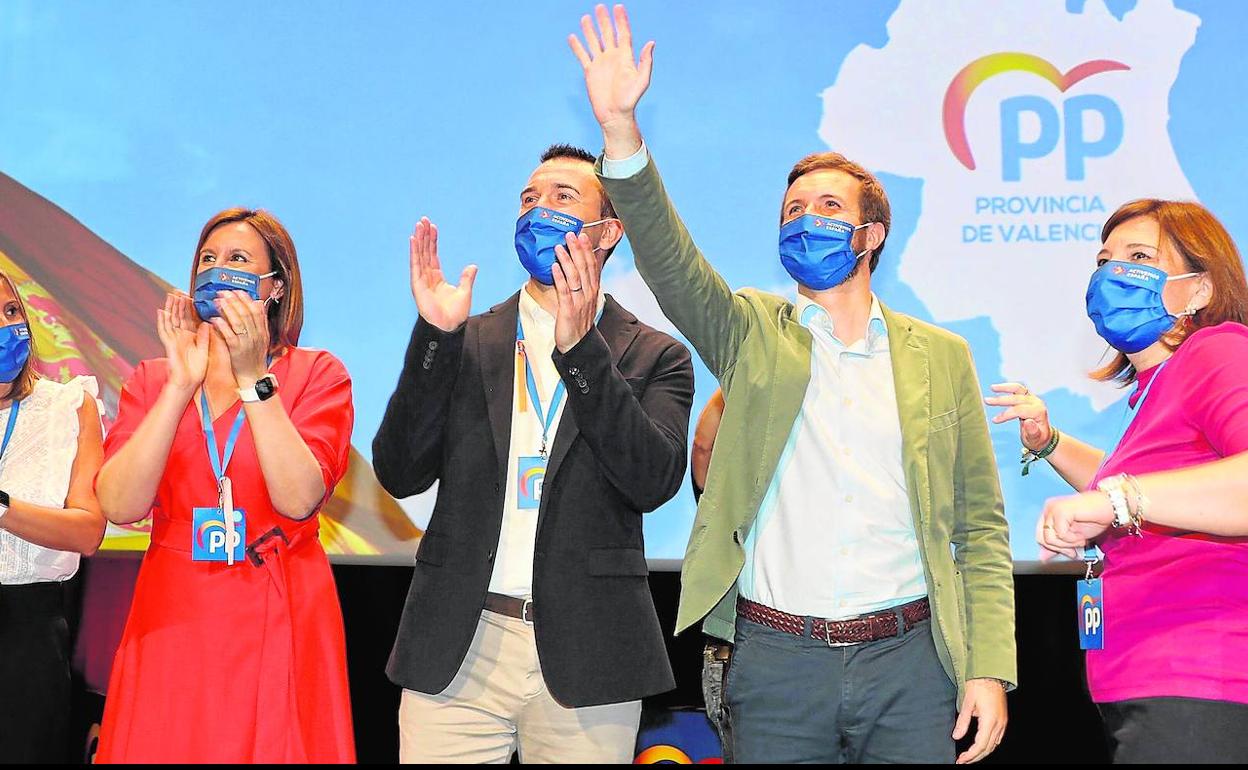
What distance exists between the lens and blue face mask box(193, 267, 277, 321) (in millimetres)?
2656

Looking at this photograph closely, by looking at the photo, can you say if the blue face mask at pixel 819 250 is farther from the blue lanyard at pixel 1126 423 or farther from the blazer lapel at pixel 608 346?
the blue lanyard at pixel 1126 423

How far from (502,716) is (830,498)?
2.57ft

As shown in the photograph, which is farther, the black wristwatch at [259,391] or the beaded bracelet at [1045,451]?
the beaded bracelet at [1045,451]

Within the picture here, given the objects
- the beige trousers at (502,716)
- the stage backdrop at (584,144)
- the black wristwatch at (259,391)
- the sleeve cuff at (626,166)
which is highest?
the stage backdrop at (584,144)

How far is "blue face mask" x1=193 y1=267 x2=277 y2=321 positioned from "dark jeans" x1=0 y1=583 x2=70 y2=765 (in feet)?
2.64

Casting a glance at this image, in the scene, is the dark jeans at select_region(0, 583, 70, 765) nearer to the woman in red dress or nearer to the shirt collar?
the woman in red dress

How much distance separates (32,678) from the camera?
Answer: 2.76 meters

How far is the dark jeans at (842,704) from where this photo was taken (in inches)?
89.2

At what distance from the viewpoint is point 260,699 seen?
97.3 inches

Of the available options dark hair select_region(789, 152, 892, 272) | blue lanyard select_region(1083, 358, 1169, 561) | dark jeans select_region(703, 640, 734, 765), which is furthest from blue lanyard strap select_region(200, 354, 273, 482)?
blue lanyard select_region(1083, 358, 1169, 561)

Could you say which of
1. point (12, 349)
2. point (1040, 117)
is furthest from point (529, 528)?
point (1040, 117)

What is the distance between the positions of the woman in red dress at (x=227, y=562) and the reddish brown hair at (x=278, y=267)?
0.36ft

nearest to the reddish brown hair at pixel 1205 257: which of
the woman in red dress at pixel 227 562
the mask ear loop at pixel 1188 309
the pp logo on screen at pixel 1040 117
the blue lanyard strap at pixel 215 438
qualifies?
the mask ear loop at pixel 1188 309

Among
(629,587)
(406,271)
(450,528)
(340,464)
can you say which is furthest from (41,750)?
(406,271)
